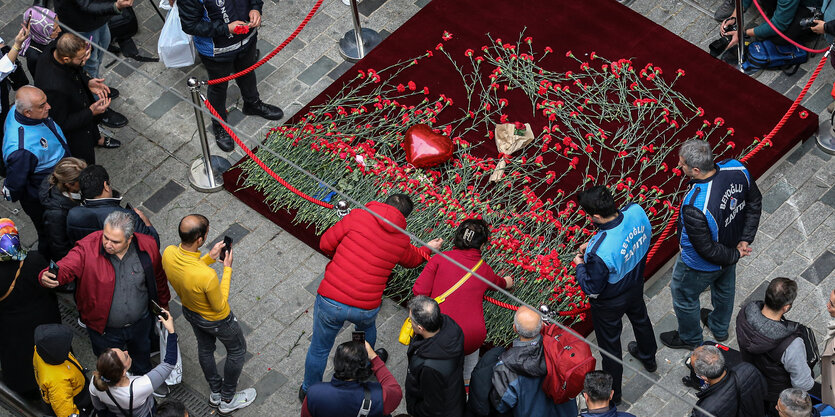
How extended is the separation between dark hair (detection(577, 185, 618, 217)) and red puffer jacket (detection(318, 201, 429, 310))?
49.5 inches

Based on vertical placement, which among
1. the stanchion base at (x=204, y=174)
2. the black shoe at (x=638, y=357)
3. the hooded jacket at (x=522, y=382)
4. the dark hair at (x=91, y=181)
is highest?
the dark hair at (x=91, y=181)

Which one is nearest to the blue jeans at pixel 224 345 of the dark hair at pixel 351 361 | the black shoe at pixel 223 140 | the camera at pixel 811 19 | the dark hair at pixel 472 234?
the dark hair at pixel 351 361

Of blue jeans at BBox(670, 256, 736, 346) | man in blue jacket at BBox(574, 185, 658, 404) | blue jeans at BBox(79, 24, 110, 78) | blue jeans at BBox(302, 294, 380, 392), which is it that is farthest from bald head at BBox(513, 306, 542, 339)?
blue jeans at BBox(79, 24, 110, 78)

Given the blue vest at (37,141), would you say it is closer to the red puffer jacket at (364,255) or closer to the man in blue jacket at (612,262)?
the red puffer jacket at (364,255)

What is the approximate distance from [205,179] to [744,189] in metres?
4.62

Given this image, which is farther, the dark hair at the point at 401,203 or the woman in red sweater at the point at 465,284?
the dark hair at the point at 401,203

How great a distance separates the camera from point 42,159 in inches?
333

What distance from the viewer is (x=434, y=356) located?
714 cm

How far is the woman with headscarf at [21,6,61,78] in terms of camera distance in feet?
30.0

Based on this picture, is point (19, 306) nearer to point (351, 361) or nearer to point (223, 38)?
point (351, 361)

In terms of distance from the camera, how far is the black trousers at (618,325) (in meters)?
7.91

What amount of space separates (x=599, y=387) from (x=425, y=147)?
3468 mm

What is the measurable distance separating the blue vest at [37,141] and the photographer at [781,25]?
240 inches

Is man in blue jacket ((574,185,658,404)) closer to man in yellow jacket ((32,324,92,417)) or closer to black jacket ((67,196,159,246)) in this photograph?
black jacket ((67,196,159,246))
